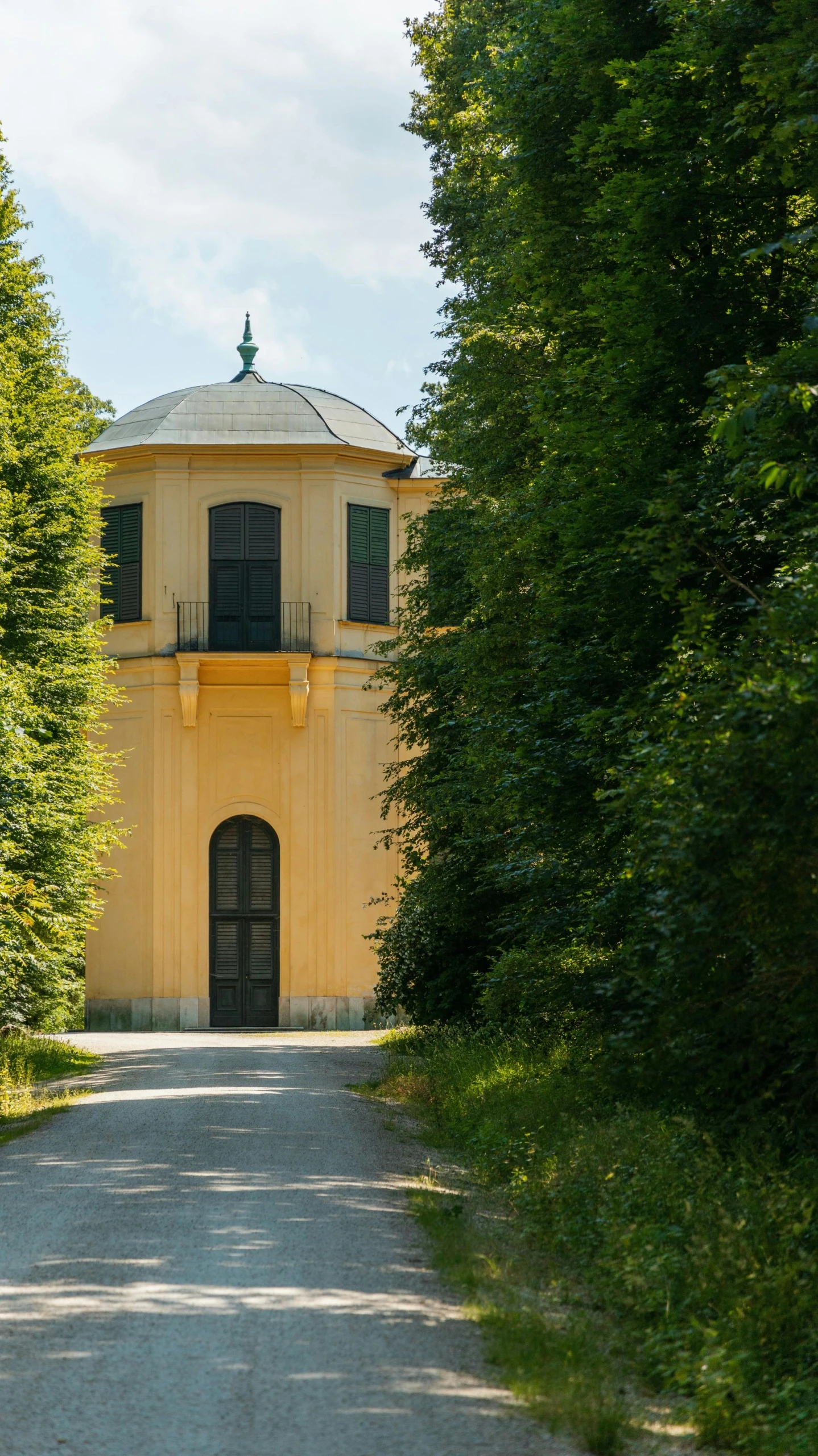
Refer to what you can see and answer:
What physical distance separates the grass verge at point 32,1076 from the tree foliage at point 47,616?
0.47 metres

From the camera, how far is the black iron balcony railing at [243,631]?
32500 mm

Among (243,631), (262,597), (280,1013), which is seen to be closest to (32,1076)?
(280,1013)

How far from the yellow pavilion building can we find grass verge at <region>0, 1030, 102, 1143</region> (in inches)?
242

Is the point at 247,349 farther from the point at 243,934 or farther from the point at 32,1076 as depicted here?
the point at 32,1076

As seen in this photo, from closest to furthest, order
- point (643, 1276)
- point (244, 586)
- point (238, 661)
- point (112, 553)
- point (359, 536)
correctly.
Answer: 1. point (643, 1276)
2. point (238, 661)
3. point (244, 586)
4. point (112, 553)
5. point (359, 536)

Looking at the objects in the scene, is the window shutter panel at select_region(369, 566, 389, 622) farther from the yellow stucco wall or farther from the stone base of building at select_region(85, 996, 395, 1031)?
the stone base of building at select_region(85, 996, 395, 1031)

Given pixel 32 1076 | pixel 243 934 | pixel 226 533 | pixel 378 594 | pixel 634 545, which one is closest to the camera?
pixel 634 545

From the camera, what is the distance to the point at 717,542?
10594 millimetres

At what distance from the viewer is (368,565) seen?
33719mm

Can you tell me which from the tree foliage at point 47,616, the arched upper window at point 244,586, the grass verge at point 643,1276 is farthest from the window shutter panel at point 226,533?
the grass verge at point 643,1276

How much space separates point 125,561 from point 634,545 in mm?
26276

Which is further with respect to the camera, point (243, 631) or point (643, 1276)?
point (243, 631)

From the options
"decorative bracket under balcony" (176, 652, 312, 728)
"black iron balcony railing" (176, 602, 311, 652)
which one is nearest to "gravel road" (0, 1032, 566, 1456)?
"decorative bracket under balcony" (176, 652, 312, 728)

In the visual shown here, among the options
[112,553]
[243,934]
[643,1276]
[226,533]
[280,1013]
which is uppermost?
[226,533]
